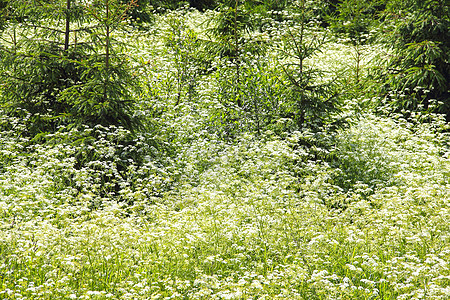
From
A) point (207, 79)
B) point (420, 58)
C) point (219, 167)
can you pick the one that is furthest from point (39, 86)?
point (420, 58)

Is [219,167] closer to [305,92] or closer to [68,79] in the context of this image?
[305,92]

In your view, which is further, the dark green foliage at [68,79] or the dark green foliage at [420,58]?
the dark green foliage at [420,58]

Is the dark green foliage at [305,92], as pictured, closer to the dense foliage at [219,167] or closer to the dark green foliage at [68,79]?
the dense foliage at [219,167]

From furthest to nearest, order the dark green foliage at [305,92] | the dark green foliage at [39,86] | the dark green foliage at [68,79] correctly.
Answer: the dark green foliage at [39,86] → the dark green foliage at [305,92] → the dark green foliage at [68,79]

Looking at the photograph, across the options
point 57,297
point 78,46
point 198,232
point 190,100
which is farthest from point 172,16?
point 57,297

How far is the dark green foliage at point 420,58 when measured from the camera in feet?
29.5

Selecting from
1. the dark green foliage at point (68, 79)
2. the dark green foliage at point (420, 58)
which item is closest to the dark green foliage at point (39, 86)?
the dark green foliage at point (68, 79)

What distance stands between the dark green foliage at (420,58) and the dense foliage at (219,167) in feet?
0.14

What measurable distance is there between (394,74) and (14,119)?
26.6ft

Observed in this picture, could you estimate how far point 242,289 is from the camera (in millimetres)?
3330

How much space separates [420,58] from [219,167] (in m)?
5.47

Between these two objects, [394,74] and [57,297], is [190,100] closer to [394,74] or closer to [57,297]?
[394,74]

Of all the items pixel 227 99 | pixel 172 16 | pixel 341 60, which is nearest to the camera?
pixel 227 99

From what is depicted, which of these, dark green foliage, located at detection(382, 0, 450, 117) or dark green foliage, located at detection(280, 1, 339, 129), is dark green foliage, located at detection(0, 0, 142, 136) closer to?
dark green foliage, located at detection(280, 1, 339, 129)
